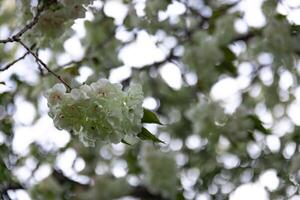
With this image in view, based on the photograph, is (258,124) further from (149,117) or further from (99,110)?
(99,110)

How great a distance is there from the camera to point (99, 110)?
1.55m

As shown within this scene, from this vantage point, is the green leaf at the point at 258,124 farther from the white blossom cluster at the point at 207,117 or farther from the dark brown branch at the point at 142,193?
the dark brown branch at the point at 142,193

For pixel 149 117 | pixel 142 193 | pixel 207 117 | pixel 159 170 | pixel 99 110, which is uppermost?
pixel 99 110

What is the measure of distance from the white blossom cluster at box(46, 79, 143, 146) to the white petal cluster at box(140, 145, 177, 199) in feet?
6.10

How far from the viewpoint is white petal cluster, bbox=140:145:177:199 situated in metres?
3.46

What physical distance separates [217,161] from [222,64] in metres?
0.58

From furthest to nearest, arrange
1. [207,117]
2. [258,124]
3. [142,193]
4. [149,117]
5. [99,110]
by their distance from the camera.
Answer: [142,193]
[207,117]
[258,124]
[149,117]
[99,110]

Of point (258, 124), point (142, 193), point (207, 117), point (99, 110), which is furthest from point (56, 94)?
point (142, 193)

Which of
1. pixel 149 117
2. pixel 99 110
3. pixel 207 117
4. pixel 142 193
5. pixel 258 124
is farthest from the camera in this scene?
pixel 142 193

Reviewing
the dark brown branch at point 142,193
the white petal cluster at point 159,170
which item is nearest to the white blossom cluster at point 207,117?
the white petal cluster at point 159,170

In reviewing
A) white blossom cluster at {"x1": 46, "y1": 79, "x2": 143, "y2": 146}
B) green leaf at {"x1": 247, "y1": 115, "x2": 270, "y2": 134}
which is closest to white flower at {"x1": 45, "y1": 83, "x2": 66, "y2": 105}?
white blossom cluster at {"x1": 46, "y1": 79, "x2": 143, "y2": 146}

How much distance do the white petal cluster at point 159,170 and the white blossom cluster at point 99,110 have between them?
1860 millimetres

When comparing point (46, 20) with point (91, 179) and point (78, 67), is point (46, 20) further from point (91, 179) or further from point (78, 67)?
point (91, 179)

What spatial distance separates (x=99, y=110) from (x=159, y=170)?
2.02m
